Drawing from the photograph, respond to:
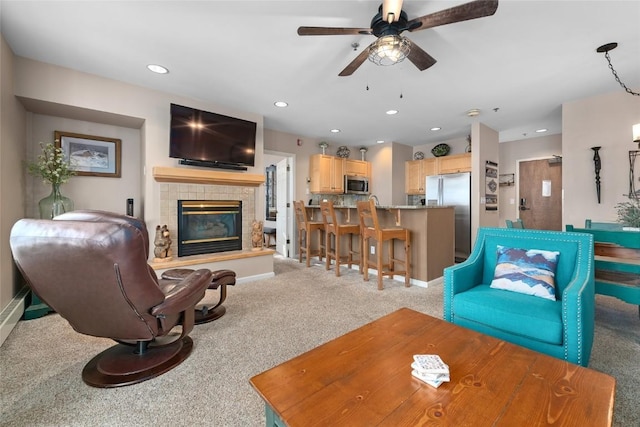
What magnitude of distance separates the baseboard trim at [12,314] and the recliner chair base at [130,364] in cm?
91

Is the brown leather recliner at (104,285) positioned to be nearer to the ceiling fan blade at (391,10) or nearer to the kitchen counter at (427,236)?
the ceiling fan blade at (391,10)

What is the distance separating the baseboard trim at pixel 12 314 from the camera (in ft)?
6.88

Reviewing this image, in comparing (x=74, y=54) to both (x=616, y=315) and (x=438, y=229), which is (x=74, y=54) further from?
(x=616, y=315)

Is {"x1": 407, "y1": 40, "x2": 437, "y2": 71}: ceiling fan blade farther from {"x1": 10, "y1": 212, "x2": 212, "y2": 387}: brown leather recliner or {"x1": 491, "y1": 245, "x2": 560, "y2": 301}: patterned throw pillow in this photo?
{"x1": 10, "y1": 212, "x2": 212, "y2": 387}: brown leather recliner

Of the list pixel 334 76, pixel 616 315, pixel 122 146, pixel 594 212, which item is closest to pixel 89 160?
pixel 122 146

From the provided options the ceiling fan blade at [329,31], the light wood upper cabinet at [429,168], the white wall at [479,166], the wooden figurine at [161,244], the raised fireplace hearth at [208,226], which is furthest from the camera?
the light wood upper cabinet at [429,168]

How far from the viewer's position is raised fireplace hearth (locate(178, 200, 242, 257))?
3.63 m

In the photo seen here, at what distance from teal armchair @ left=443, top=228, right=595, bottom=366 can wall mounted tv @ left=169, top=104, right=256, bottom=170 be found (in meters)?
3.15

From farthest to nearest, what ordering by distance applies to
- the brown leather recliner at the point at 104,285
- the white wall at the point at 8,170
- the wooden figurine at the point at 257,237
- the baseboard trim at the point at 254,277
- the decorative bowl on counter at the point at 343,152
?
the decorative bowl on counter at the point at 343,152, the wooden figurine at the point at 257,237, the baseboard trim at the point at 254,277, the white wall at the point at 8,170, the brown leather recliner at the point at 104,285

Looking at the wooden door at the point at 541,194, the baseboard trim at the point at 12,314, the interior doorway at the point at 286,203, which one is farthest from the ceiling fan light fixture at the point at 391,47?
the wooden door at the point at 541,194

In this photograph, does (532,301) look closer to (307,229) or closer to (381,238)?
(381,238)

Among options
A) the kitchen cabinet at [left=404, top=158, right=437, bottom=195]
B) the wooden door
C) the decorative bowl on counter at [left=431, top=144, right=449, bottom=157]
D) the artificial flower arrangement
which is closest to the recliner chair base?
the artificial flower arrangement

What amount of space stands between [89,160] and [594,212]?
21.4ft

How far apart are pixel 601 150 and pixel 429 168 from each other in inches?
113
